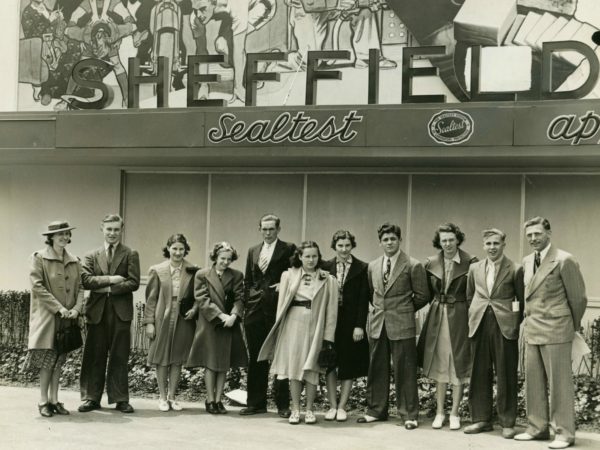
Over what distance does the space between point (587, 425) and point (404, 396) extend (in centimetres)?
194

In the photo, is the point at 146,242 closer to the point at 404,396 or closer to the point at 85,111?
the point at 85,111

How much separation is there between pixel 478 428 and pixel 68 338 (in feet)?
13.8

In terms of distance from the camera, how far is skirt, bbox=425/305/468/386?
8672 millimetres

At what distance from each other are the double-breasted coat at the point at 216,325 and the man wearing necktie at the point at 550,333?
3015 mm

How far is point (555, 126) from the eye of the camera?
35.6 ft

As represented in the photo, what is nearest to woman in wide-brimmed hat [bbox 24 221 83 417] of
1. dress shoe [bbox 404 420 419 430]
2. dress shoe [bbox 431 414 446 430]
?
dress shoe [bbox 404 420 419 430]

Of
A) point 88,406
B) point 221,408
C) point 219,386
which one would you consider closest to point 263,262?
point 219,386

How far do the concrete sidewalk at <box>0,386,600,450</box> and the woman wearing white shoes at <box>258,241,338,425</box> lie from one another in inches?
18.1

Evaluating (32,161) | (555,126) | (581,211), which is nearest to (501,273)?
(555,126)

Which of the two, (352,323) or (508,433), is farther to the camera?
(352,323)

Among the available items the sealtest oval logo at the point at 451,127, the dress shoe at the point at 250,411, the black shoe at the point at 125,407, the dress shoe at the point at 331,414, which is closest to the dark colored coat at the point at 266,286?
the dress shoe at the point at 250,411

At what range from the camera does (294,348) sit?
8.85 meters

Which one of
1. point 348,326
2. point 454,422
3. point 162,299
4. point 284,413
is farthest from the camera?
point 162,299

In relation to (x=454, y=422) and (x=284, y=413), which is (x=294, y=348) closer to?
(x=284, y=413)
